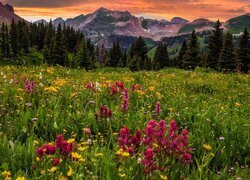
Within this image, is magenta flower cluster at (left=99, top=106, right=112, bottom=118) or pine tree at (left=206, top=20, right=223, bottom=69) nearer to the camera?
magenta flower cluster at (left=99, top=106, right=112, bottom=118)

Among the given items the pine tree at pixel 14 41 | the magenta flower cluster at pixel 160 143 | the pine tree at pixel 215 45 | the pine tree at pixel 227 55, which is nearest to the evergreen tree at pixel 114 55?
the pine tree at pixel 14 41

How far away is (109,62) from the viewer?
146625 millimetres

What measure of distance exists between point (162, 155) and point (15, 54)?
164083mm

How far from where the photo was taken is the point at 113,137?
17.1 feet

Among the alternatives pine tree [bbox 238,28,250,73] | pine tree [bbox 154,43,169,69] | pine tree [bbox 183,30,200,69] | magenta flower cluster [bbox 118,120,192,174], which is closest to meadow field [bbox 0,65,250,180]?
magenta flower cluster [bbox 118,120,192,174]

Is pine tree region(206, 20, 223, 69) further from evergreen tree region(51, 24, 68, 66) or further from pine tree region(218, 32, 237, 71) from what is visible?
evergreen tree region(51, 24, 68, 66)

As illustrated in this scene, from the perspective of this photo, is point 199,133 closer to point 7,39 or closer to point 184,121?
point 184,121

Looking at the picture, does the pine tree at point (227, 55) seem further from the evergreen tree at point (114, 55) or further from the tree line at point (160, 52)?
the evergreen tree at point (114, 55)

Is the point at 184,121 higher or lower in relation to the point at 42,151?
lower

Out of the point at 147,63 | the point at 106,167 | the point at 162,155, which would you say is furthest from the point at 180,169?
the point at 147,63

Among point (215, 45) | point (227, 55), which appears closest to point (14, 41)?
point (215, 45)

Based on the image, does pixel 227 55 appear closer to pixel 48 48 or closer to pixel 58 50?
pixel 58 50

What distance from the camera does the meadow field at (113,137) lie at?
364 cm

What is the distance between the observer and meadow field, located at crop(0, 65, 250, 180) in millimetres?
3641
